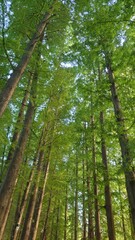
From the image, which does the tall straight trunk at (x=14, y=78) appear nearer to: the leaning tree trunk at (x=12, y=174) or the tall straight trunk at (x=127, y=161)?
the leaning tree trunk at (x=12, y=174)

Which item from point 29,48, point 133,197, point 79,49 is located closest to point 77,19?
point 79,49

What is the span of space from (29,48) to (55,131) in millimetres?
4648

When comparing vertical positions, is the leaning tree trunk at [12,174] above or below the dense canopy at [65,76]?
below

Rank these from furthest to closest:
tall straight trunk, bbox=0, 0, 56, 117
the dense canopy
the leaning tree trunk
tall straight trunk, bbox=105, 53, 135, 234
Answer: the dense canopy → tall straight trunk, bbox=105, 53, 135, 234 → the leaning tree trunk → tall straight trunk, bbox=0, 0, 56, 117

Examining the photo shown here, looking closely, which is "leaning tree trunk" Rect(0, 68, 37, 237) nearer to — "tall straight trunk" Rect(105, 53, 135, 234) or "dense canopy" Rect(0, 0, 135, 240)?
"dense canopy" Rect(0, 0, 135, 240)

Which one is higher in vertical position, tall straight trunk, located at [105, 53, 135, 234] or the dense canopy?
the dense canopy

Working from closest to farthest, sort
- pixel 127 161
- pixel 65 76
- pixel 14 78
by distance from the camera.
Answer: pixel 14 78, pixel 127 161, pixel 65 76

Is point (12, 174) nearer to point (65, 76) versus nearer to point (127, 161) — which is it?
point (127, 161)

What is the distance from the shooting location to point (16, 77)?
5.25m

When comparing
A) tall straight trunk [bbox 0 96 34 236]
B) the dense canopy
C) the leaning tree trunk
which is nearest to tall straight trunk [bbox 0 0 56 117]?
the dense canopy

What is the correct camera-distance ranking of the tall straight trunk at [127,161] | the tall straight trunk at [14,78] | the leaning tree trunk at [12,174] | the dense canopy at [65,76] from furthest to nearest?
the dense canopy at [65,76] < the tall straight trunk at [127,161] < the leaning tree trunk at [12,174] < the tall straight trunk at [14,78]

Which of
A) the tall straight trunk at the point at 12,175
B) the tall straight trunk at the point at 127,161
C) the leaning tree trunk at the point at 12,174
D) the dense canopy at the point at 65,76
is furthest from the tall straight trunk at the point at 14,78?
the tall straight trunk at the point at 127,161

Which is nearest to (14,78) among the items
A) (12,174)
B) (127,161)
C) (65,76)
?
(12,174)

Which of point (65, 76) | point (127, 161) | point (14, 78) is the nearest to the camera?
point (14, 78)
